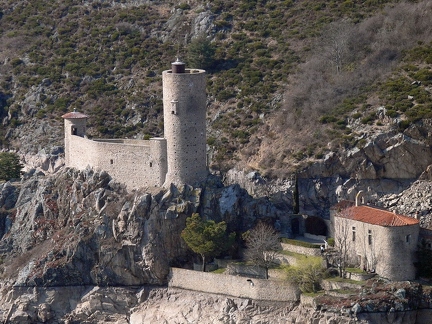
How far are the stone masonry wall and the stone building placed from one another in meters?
4.38

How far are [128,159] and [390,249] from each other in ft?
63.5

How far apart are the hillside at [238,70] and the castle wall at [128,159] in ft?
41.2

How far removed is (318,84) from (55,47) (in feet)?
93.5

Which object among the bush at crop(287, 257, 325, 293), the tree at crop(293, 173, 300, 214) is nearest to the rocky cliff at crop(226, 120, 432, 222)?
the tree at crop(293, 173, 300, 214)

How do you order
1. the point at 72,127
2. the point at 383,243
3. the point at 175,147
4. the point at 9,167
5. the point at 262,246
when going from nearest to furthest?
1. the point at 383,243
2. the point at 262,246
3. the point at 175,147
4. the point at 72,127
5. the point at 9,167

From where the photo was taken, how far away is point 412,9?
125m

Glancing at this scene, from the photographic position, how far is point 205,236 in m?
95.2

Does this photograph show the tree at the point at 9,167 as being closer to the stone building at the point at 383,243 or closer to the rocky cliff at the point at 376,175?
the rocky cliff at the point at 376,175

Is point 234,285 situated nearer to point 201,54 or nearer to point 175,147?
point 175,147

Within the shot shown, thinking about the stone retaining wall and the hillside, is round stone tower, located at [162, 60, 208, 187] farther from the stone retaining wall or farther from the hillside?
the hillside

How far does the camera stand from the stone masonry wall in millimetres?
91875

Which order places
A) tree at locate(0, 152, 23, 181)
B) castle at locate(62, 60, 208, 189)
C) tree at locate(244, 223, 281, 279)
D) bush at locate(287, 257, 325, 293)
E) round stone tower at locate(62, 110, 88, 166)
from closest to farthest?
bush at locate(287, 257, 325, 293) → tree at locate(244, 223, 281, 279) → castle at locate(62, 60, 208, 189) → round stone tower at locate(62, 110, 88, 166) → tree at locate(0, 152, 23, 181)

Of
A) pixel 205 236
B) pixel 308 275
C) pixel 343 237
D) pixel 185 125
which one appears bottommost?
pixel 308 275

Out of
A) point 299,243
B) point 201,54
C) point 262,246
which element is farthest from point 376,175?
point 201,54
